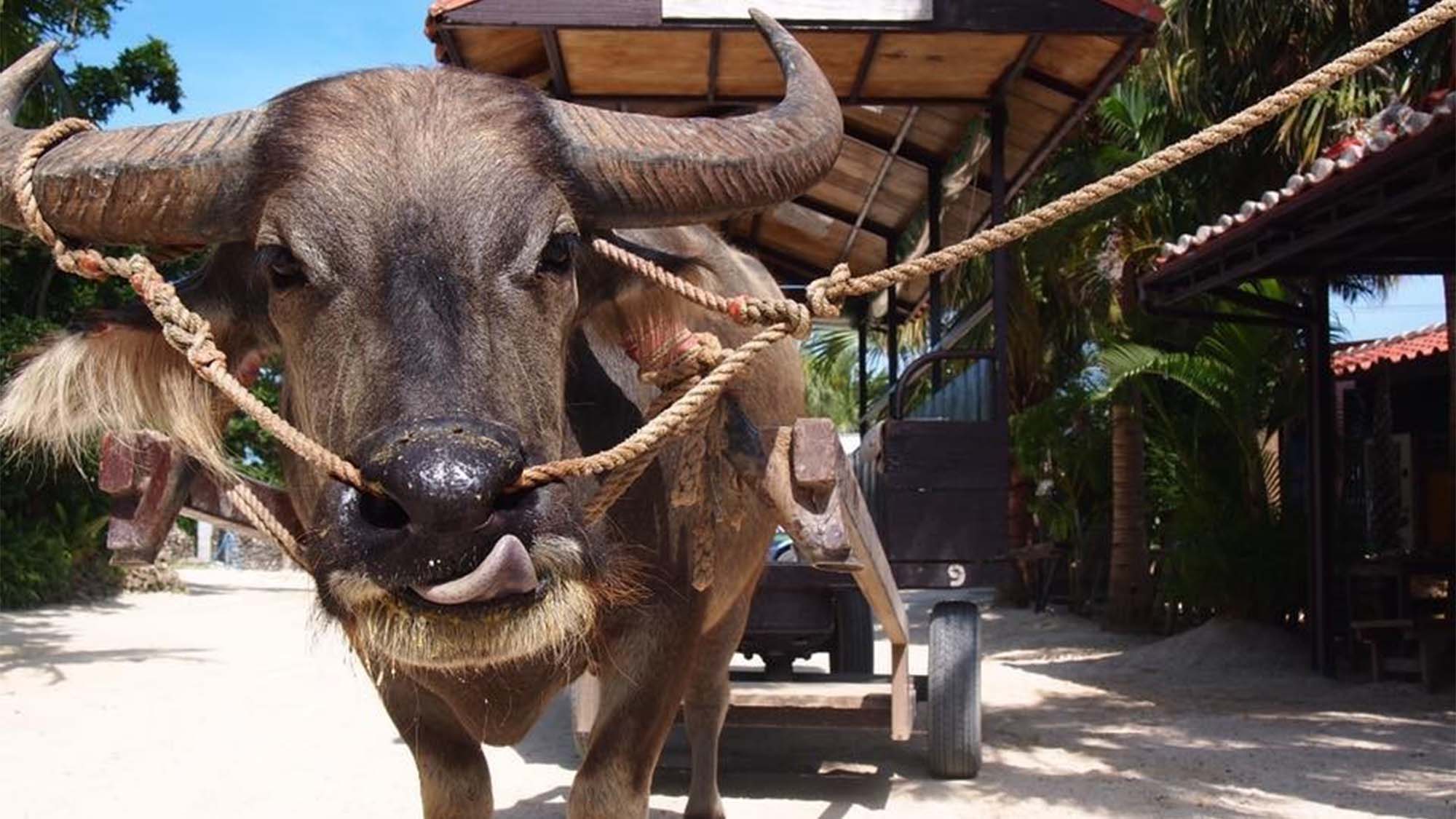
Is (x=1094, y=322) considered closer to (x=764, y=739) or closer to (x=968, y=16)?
(x=764, y=739)

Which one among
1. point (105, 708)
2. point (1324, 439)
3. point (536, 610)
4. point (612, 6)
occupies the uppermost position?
point (612, 6)

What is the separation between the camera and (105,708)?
880 centimetres

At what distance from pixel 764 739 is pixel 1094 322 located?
8094mm

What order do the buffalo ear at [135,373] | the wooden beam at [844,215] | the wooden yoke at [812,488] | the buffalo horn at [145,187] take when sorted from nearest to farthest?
the buffalo horn at [145,187] → the buffalo ear at [135,373] → the wooden yoke at [812,488] → the wooden beam at [844,215]

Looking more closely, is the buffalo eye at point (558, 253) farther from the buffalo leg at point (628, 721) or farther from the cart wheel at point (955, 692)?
the cart wheel at point (955, 692)

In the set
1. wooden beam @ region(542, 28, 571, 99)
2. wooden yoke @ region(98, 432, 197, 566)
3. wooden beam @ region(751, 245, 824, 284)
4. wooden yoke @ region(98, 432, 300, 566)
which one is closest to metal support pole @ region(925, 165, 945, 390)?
wooden beam @ region(751, 245, 824, 284)

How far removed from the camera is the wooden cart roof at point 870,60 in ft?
16.6

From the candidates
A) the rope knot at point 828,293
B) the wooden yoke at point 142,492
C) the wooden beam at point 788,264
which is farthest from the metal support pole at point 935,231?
the rope knot at point 828,293

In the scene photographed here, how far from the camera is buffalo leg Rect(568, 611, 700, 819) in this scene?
3322 mm

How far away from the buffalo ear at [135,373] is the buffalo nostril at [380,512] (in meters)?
0.85

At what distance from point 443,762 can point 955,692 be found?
3446 millimetres

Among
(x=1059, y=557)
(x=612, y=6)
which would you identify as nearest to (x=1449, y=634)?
(x=612, y=6)

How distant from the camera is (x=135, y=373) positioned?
9.77ft

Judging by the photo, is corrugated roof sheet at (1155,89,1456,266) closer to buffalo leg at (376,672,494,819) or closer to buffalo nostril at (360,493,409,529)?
buffalo leg at (376,672,494,819)
